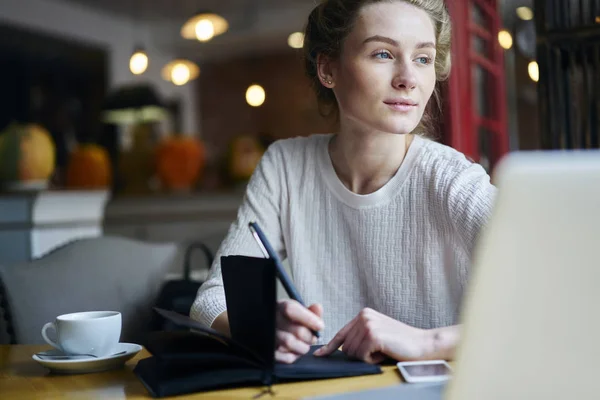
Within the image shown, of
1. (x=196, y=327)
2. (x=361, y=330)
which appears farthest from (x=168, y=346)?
(x=361, y=330)

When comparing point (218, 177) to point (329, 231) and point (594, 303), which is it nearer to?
point (329, 231)

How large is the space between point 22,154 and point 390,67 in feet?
6.18

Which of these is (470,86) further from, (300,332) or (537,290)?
(537,290)

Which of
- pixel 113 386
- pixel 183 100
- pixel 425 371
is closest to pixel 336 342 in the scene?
pixel 425 371

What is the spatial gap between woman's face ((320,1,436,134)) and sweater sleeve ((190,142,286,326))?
0.26m

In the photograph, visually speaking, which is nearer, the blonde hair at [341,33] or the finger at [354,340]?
the finger at [354,340]

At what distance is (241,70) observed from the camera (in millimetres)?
8930

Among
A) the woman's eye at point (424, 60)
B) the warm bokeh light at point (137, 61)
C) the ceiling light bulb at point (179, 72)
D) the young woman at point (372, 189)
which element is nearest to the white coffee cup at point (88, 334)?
the young woman at point (372, 189)

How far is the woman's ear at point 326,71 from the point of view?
1.53 meters

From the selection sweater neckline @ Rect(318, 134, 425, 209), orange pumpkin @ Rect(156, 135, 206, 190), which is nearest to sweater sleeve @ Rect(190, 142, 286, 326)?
sweater neckline @ Rect(318, 134, 425, 209)

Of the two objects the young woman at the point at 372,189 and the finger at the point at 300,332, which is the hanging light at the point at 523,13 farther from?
the finger at the point at 300,332

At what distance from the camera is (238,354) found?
3.17 ft

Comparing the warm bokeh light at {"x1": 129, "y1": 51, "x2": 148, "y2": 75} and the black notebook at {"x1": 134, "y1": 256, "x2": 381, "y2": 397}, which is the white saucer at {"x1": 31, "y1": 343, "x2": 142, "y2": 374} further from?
the warm bokeh light at {"x1": 129, "y1": 51, "x2": 148, "y2": 75}

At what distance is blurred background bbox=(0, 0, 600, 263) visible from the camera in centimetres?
175
